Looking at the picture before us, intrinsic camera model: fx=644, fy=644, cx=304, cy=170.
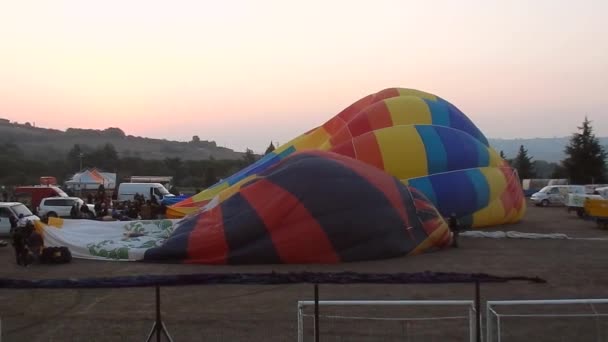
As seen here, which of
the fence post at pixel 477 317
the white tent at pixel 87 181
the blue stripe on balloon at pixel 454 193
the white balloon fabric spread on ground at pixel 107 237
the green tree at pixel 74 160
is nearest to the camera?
the fence post at pixel 477 317

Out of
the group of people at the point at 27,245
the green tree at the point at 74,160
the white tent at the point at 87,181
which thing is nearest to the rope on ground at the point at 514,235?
the group of people at the point at 27,245

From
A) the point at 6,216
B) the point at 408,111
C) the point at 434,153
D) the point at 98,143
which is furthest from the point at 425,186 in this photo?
the point at 98,143

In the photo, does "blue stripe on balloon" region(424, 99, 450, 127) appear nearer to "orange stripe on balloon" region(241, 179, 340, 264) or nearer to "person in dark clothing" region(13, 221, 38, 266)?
"orange stripe on balloon" region(241, 179, 340, 264)

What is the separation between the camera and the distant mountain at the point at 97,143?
107375 mm

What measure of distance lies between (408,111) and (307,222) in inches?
330

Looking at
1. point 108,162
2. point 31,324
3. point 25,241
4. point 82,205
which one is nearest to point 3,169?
point 108,162

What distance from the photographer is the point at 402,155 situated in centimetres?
1850

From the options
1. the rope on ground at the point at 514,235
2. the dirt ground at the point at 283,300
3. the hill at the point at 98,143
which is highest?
the hill at the point at 98,143

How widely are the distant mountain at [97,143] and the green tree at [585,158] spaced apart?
74593mm

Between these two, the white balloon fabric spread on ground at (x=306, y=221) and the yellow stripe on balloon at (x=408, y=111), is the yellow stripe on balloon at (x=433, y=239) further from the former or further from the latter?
the yellow stripe on balloon at (x=408, y=111)

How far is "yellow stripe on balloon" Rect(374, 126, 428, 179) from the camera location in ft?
60.3

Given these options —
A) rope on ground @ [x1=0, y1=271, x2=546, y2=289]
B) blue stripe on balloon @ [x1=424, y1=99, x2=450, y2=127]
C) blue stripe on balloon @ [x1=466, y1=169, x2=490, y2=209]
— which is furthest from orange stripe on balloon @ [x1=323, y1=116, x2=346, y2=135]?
rope on ground @ [x1=0, y1=271, x2=546, y2=289]

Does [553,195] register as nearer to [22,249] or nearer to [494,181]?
[494,181]

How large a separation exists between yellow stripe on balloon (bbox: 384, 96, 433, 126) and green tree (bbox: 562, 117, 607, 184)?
102 ft
